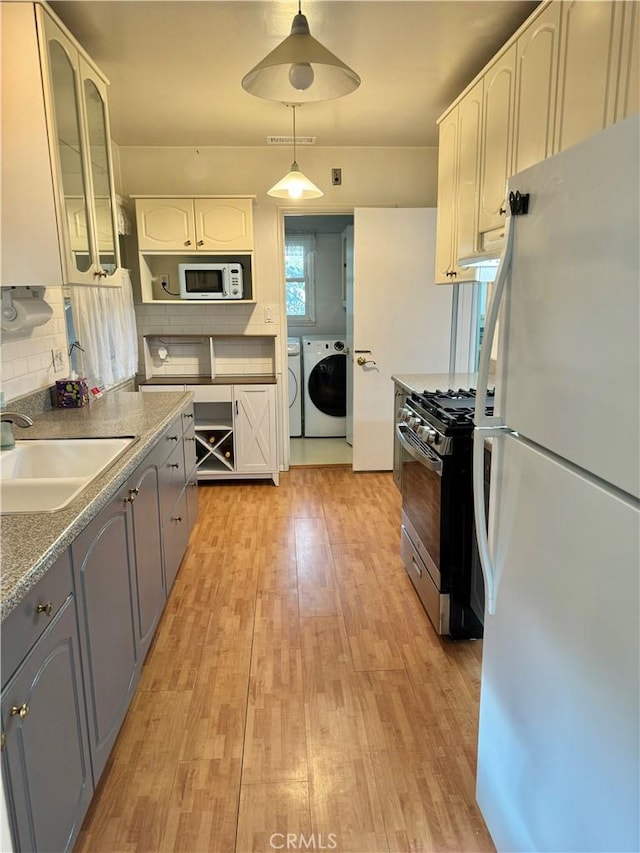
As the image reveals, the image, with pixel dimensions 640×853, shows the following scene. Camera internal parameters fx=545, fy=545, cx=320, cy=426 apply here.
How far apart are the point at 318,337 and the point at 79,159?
133 inches

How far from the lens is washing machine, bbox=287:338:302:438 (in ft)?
17.9

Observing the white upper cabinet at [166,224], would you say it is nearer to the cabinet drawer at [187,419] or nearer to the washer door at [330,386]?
the cabinet drawer at [187,419]

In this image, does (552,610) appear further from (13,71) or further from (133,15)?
(133,15)

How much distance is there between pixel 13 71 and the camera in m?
1.87

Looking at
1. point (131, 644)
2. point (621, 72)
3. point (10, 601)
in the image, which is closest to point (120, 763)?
point (131, 644)

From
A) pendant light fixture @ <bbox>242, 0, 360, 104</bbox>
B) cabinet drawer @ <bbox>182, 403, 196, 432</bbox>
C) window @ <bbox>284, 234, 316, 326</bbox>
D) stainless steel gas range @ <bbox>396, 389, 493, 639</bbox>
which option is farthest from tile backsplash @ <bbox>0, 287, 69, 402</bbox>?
window @ <bbox>284, 234, 316, 326</bbox>

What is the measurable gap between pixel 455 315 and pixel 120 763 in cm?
370

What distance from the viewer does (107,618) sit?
156 cm

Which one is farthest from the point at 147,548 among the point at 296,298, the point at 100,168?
the point at 296,298

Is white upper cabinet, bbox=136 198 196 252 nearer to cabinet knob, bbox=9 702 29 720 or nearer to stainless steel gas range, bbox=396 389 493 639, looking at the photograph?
stainless steel gas range, bbox=396 389 493 639

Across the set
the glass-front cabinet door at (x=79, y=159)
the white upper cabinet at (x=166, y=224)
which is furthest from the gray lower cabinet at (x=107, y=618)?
the white upper cabinet at (x=166, y=224)

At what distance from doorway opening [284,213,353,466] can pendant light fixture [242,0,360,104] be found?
2.98 m

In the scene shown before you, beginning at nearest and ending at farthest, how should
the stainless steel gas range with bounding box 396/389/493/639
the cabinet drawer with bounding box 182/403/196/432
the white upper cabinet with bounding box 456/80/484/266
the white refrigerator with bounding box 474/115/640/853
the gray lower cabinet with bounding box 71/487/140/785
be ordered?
the white refrigerator with bounding box 474/115/640/853, the gray lower cabinet with bounding box 71/487/140/785, the stainless steel gas range with bounding box 396/389/493/639, the white upper cabinet with bounding box 456/80/484/266, the cabinet drawer with bounding box 182/403/196/432

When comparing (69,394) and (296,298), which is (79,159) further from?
(296,298)
